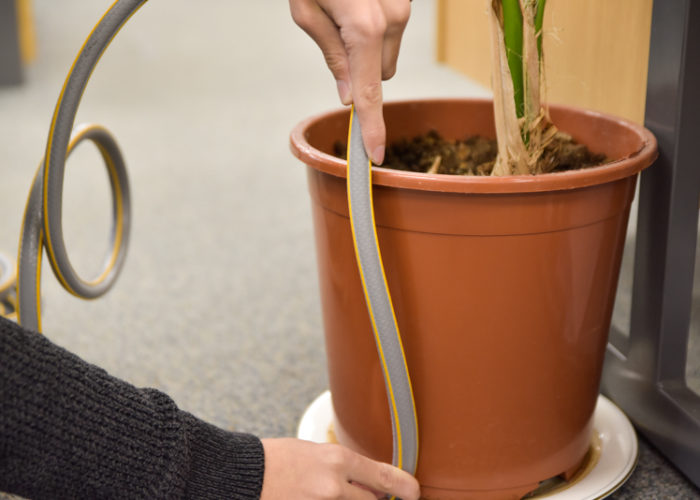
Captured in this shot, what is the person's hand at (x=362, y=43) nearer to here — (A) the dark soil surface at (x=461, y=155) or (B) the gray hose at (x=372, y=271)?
(B) the gray hose at (x=372, y=271)

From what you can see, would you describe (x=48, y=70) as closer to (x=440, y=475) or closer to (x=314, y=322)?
(x=314, y=322)

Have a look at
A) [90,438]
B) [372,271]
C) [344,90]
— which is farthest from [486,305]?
[90,438]

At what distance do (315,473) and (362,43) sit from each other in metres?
0.35

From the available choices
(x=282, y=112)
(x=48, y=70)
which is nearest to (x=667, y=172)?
(x=282, y=112)

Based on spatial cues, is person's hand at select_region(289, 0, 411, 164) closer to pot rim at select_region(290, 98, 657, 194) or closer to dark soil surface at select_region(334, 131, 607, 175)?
pot rim at select_region(290, 98, 657, 194)

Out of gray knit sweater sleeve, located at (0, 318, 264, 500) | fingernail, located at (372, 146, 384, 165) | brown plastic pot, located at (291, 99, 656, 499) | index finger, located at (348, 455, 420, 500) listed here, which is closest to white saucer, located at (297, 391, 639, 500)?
brown plastic pot, located at (291, 99, 656, 499)

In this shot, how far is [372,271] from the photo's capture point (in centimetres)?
62

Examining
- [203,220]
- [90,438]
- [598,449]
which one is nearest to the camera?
[90,438]

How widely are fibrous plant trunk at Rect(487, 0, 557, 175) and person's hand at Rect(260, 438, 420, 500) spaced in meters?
0.30

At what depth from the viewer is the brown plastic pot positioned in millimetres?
620

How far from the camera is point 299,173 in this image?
1919mm

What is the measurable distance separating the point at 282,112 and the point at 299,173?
24.3 inches

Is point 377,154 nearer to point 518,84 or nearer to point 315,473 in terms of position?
point 518,84

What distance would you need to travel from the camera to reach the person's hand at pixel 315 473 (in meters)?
0.61
